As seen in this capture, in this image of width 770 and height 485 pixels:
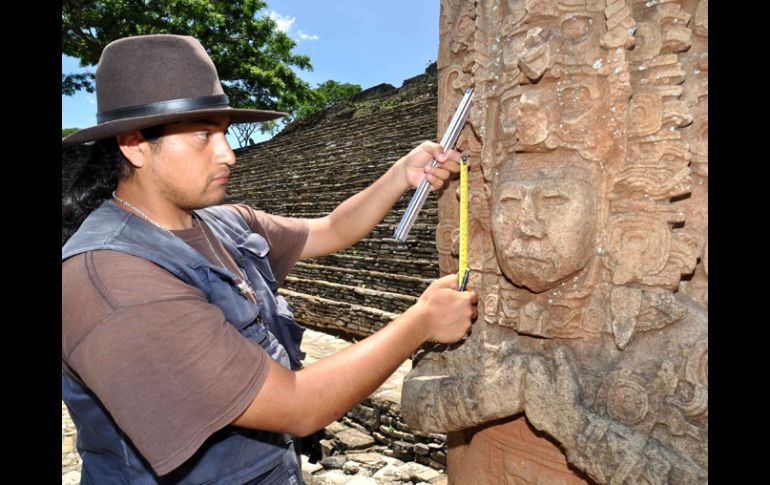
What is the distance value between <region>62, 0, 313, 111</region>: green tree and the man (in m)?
18.0

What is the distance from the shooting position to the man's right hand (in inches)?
60.8

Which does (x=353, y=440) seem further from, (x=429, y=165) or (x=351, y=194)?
(x=351, y=194)

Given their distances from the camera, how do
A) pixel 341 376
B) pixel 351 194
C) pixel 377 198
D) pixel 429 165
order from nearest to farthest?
pixel 341 376
pixel 429 165
pixel 377 198
pixel 351 194

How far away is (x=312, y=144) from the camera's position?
16547 millimetres

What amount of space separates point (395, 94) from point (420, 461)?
14.3 metres

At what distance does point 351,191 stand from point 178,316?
32.4 feet

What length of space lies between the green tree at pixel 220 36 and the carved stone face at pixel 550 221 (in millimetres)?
18518

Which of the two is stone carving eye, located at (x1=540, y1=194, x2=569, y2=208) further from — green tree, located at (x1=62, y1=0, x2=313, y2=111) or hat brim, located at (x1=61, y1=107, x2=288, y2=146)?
green tree, located at (x1=62, y1=0, x2=313, y2=111)

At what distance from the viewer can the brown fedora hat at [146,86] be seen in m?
1.44

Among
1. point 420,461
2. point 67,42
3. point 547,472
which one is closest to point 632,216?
point 547,472

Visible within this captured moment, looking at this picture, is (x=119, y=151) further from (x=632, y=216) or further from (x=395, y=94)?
(x=395, y=94)

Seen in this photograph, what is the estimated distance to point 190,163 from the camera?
1509 mm

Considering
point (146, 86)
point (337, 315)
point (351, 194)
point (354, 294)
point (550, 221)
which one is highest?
point (351, 194)

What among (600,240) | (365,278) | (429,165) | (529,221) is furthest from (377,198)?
(365,278)
